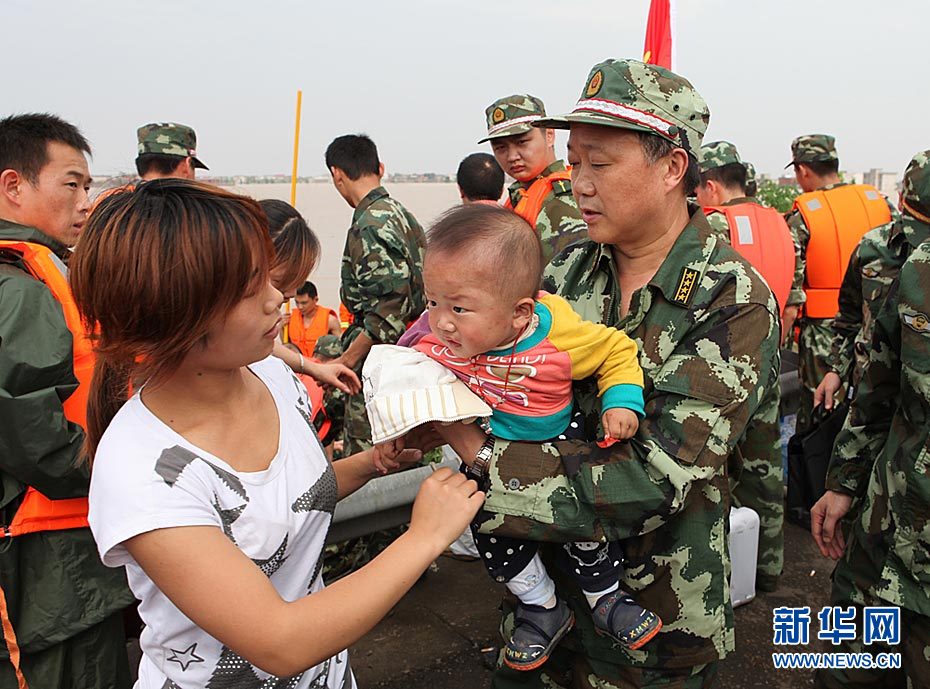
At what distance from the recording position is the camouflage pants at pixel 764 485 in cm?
409

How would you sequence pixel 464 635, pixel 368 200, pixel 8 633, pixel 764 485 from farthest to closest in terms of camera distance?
pixel 368 200 < pixel 764 485 < pixel 464 635 < pixel 8 633

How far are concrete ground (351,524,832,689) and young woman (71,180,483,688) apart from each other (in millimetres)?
2033

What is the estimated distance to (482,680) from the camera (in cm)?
334

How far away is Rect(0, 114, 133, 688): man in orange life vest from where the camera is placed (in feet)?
6.98

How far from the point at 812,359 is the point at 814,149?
1.98m

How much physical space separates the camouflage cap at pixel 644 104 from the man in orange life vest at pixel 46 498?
1742mm

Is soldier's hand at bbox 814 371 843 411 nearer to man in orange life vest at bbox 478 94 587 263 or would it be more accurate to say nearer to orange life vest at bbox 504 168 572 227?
man in orange life vest at bbox 478 94 587 263

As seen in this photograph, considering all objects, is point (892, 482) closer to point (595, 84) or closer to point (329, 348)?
point (595, 84)

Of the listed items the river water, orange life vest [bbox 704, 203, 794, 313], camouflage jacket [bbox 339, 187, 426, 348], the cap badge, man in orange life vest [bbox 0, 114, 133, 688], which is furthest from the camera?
the river water

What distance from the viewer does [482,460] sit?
171 cm

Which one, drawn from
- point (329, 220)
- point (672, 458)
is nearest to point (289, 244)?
point (672, 458)

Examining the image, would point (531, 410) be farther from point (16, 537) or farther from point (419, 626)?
point (419, 626)

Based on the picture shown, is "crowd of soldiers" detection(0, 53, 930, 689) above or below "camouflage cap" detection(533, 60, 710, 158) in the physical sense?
below

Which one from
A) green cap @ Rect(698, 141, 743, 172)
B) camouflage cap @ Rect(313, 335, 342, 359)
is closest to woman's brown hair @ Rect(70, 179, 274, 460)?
camouflage cap @ Rect(313, 335, 342, 359)
